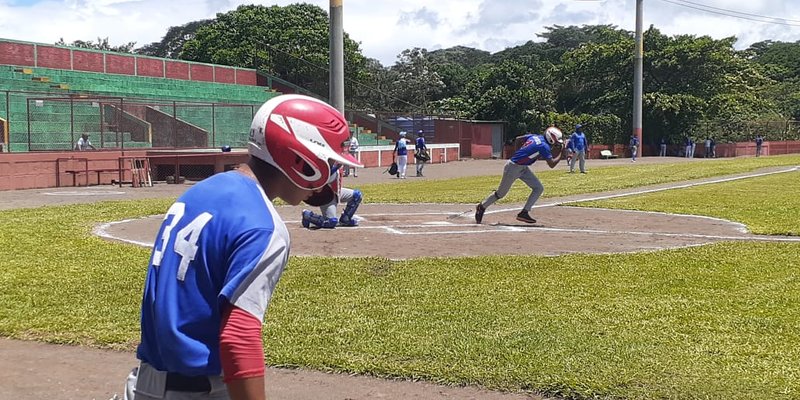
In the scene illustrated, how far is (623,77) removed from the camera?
6512cm

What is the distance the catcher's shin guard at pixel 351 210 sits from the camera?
12.5 m

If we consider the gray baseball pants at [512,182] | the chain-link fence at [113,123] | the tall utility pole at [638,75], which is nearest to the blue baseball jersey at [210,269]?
the gray baseball pants at [512,182]

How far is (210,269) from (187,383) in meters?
0.39

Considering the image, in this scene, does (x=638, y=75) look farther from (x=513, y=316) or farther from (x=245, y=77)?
(x=513, y=316)

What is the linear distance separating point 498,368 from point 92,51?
126 feet

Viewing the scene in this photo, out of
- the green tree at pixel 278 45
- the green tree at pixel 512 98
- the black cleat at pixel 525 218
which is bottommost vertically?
the black cleat at pixel 525 218

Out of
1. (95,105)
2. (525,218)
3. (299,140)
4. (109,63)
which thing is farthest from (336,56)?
(109,63)

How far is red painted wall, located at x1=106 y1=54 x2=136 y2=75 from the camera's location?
3988 centimetres

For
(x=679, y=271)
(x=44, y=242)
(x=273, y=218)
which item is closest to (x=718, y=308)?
(x=679, y=271)

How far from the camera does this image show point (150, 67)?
4200 cm

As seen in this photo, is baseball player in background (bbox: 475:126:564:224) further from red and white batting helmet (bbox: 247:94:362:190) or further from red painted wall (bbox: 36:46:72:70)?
red painted wall (bbox: 36:46:72:70)

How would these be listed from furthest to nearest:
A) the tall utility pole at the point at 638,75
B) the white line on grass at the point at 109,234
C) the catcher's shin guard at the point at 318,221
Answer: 1. the tall utility pole at the point at 638,75
2. the catcher's shin guard at the point at 318,221
3. the white line on grass at the point at 109,234

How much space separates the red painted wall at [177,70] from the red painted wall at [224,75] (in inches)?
90.4

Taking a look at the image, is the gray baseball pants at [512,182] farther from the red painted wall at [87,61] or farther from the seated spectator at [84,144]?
the red painted wall at [87,61]
